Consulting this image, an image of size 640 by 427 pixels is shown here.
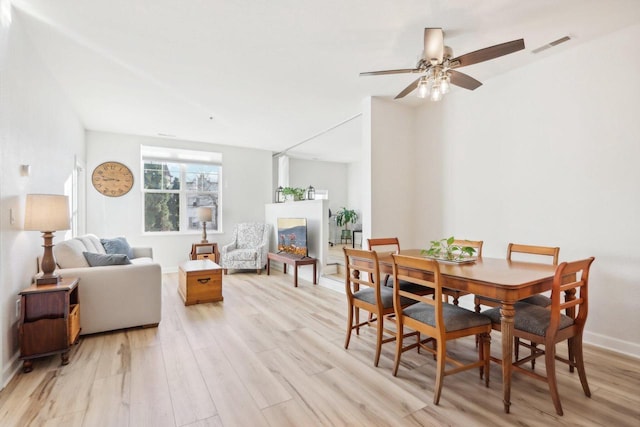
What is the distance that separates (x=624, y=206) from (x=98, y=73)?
523cm

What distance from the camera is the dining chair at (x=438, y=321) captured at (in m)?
1.94

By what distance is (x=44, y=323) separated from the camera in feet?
7.80

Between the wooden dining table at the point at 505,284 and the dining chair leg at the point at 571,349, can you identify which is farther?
the dining chair leg at the point at 571,349

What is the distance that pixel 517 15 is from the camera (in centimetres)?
240

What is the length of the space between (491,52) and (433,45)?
1.24 ft

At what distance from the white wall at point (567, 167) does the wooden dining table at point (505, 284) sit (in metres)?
Result: 0.94

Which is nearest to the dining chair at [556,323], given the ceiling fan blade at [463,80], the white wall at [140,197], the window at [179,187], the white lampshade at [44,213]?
the ceiling fan blade at [463,80]

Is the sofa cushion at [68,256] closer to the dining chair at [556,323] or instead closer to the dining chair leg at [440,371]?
the dining chair leg at [440,371]

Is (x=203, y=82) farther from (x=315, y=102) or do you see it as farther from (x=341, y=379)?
(x=341, y=379)

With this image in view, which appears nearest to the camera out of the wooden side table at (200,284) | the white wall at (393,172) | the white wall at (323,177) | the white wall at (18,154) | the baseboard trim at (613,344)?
the white wall at (18,154)

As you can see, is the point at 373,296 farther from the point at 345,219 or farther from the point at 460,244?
the point at 345,219

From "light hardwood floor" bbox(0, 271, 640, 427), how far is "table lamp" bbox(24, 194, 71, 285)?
2.31 feet

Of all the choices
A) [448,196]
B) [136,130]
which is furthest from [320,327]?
[136,130]

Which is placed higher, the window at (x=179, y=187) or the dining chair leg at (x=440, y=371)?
the window at (x=179, y=187)
